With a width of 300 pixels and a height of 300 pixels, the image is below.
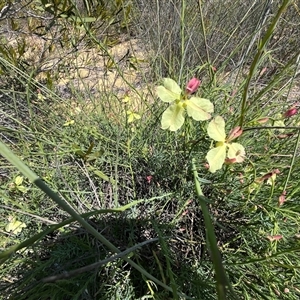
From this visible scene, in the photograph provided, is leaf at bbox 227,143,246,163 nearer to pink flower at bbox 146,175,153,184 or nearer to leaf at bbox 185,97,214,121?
leaf at bbox 185,97,214,121

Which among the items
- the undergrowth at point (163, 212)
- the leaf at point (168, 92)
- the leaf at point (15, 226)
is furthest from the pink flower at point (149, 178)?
the leaf at point (168, 92)

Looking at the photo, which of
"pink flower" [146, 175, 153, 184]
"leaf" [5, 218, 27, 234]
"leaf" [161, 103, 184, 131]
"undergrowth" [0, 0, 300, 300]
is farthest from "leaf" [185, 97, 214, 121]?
"leaf" [5, 218, 27, 234]

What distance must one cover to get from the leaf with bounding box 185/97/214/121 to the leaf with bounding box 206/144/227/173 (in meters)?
0.06

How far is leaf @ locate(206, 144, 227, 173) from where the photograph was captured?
0.53 m

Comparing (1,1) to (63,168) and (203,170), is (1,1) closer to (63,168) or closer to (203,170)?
(63,168)

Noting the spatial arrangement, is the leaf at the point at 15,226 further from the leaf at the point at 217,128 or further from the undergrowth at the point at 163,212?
the leaf at the point at 217,128

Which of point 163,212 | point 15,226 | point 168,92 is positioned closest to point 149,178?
point 163,212

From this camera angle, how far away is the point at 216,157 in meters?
0.54

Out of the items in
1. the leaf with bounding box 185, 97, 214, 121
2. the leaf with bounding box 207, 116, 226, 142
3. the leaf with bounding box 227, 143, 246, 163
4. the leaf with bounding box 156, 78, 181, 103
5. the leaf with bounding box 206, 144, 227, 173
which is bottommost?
the leaf with bounding box 227, 143, 246, 163

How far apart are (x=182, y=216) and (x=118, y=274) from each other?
0.92ft

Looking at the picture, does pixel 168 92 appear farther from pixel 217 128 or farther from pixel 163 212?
pixel 163 212

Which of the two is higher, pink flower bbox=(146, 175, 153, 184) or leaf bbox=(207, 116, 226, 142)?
leaf bbox=(207, 116, 226, 142)

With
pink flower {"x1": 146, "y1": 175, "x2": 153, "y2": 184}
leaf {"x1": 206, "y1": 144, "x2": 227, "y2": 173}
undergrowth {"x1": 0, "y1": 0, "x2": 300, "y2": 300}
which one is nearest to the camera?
leaf {"x1": 206, "y1": 144, "x2": 227, "y2": 173}

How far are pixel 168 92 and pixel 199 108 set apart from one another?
0.21ft
